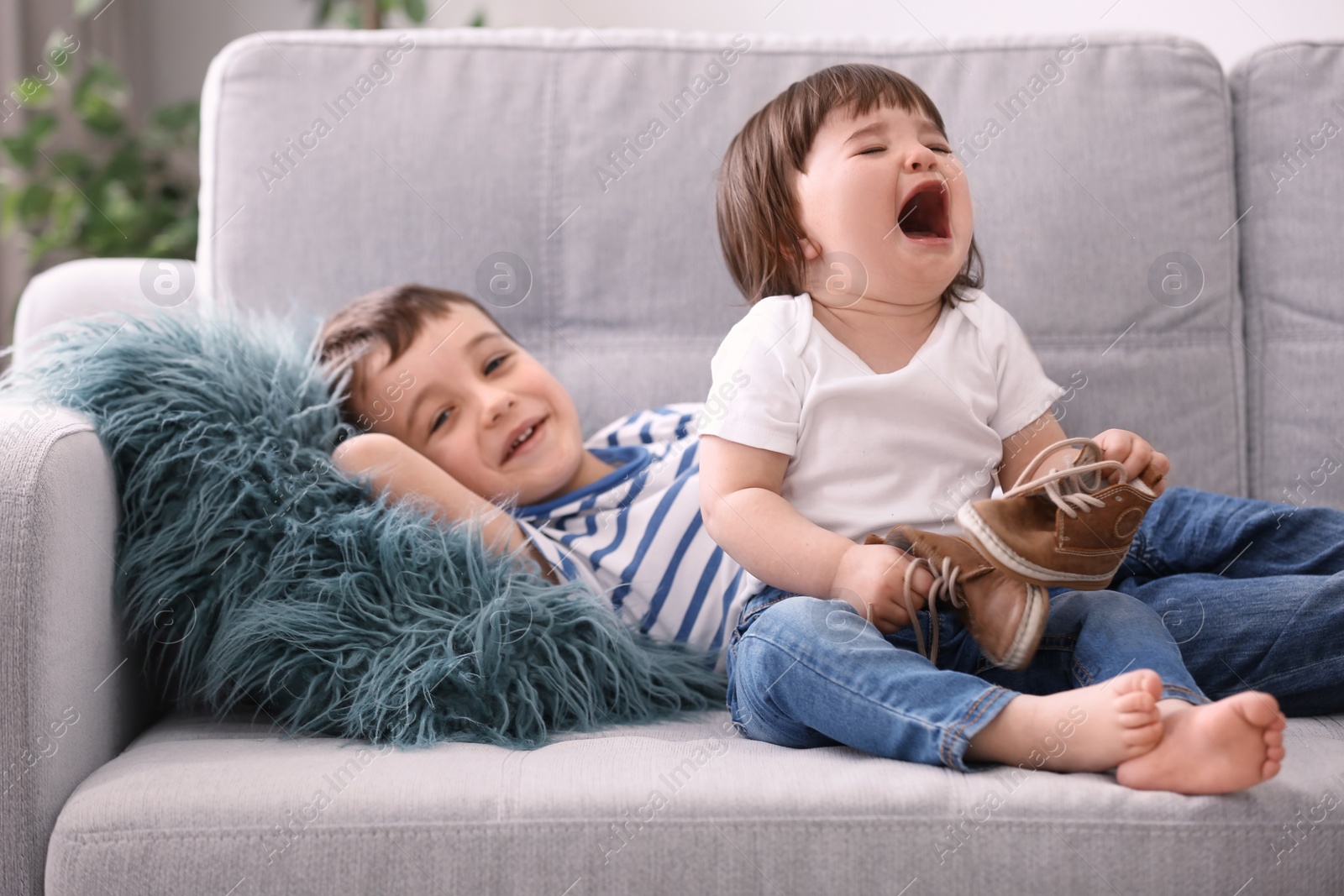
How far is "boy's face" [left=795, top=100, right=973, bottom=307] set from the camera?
99 centimetres

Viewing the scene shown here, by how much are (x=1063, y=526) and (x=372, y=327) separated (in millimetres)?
747

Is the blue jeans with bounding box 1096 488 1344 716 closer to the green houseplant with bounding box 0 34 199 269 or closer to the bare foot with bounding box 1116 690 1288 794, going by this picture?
the bare foot with bounding box 1116 690 1288 794

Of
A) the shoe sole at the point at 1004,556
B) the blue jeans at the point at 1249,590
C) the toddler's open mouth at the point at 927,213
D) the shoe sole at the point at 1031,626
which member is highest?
the toddler's open mouth at the point at 927,213

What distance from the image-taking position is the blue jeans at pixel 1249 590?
3.05 ft

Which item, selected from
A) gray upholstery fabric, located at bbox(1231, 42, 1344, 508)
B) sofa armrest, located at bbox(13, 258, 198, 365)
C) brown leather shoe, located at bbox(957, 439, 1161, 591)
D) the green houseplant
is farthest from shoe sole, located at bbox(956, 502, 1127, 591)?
the green houseplant

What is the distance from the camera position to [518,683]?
36.6 inches

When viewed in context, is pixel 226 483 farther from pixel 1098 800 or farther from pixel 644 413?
pixel 1098 800

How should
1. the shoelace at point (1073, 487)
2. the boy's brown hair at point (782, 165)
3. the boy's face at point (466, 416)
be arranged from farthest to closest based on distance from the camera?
the boy's face at point (466, 416), the boy's brown hair at point (782, 165), the shoelace at point (1073, 487)

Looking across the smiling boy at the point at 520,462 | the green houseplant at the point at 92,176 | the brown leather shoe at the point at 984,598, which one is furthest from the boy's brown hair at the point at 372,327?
the green houseplant at the point at 92,176

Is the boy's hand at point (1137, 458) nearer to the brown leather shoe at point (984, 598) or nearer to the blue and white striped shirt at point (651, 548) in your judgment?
the brown leather shoe at point (984, 598)

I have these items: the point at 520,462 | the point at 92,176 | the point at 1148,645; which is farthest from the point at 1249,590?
the point at 92,176

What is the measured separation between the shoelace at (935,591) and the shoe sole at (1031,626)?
5cm

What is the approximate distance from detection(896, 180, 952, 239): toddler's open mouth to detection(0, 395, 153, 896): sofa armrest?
738mm

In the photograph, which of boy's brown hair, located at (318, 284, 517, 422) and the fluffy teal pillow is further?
boy's brown hair, located at (318, 284, 517, 422)
